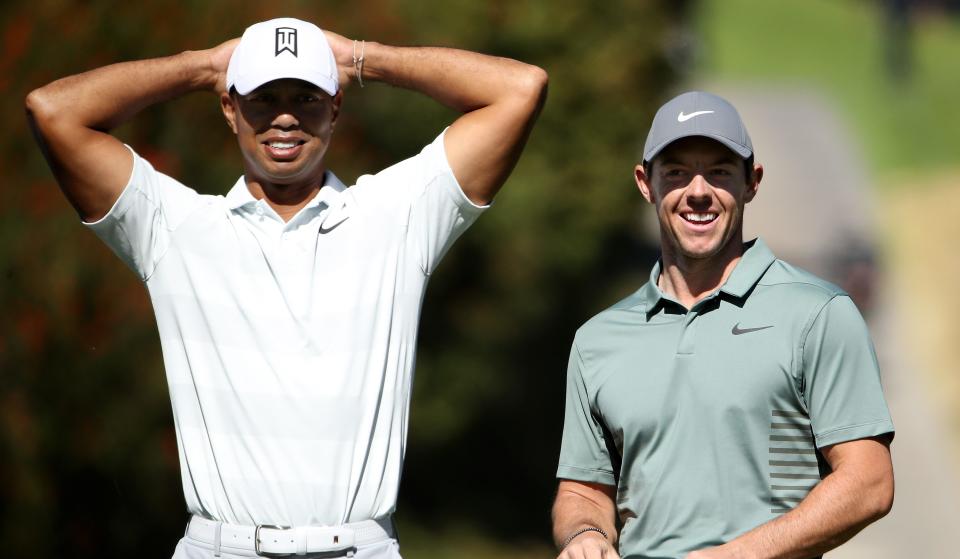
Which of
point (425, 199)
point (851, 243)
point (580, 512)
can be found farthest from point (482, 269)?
point (580, 512)

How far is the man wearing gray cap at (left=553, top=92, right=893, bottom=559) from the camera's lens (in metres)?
3.96

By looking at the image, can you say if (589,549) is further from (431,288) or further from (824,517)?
(431,288)

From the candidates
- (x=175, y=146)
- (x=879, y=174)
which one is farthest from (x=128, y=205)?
(x=879, y=174)

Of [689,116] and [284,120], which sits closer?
[689,116]

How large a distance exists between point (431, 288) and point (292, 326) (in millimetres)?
11840

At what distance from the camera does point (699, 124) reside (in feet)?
13.8

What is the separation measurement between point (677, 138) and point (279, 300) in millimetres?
1168

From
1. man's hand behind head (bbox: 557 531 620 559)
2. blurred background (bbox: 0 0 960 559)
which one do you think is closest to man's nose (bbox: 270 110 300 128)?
man's hand behind head (bbox: 557 531 620 559)

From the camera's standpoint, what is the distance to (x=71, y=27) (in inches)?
434

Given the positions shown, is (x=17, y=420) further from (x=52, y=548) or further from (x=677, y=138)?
(x=677, y=138)

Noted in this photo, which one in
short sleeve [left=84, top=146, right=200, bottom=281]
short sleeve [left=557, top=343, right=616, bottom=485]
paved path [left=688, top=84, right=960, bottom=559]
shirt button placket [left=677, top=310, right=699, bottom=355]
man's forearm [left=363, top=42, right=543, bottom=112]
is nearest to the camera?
shirt button placket [left=677, top=310, right=699, bottom=355]

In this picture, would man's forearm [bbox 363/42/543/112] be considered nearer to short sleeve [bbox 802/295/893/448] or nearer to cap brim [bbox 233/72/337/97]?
cap brim [bbox 233/72/337/97]

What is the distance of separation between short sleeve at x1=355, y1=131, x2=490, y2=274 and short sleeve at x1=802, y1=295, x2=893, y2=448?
3.76 ft

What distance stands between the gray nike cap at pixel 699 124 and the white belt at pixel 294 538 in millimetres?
1269
